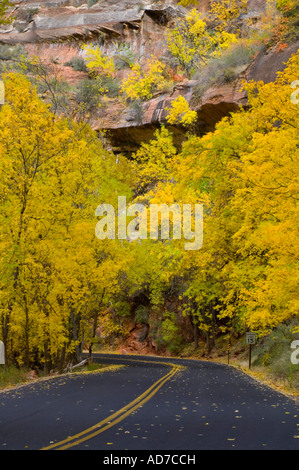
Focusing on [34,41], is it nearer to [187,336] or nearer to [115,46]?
[115,46]

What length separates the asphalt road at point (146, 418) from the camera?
25.8ft

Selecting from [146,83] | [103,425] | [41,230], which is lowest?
[103,425]

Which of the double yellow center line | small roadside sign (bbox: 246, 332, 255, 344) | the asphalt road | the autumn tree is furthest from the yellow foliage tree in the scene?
the double yellow center line

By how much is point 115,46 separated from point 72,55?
6706 mm

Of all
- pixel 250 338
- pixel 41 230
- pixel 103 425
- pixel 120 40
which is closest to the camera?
pixel 103 425

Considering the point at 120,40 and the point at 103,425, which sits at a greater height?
the point at 120,40

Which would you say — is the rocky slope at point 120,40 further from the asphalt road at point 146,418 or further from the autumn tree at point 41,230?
the asphalt road at point 146,418

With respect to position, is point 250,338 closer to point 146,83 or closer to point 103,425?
point 103,425

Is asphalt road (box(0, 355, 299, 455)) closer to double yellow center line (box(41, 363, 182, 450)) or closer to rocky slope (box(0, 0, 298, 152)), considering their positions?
double yellow center line (box(41, 363, 182, 450))

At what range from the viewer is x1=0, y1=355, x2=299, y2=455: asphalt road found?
25.8ft

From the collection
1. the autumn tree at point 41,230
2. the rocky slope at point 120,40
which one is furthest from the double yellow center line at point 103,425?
the rocky slope at point 120,40

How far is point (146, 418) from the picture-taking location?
10578mm

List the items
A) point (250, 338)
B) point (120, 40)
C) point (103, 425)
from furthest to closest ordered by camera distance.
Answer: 1. point (120, 40)
2. point (250, 338)
3. point (103, 425)

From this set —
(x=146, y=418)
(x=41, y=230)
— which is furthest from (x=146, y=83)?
(x=146, y=418)
